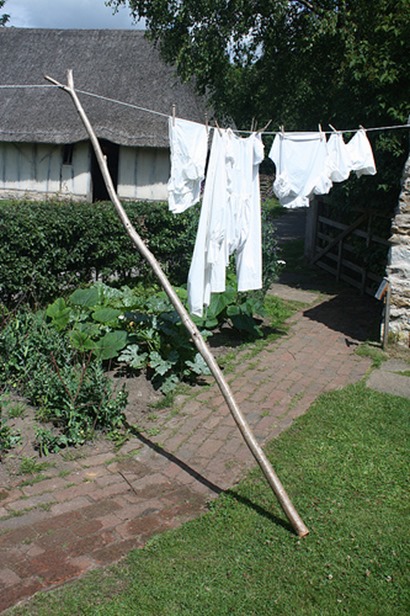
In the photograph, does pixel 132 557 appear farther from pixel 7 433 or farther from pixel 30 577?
pixel 7 433

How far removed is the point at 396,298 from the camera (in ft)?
24.2

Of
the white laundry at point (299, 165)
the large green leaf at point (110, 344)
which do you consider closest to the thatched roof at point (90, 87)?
the white laundry at point (299, 165)

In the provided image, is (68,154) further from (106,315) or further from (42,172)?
(106,315)

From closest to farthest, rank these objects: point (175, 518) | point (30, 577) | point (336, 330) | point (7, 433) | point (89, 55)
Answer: point (30, 577)
point (175, 518)
point (7, 433)
point (336, 330)
point (89, 55)

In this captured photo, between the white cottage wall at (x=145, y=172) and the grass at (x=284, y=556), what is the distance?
15.0 meters

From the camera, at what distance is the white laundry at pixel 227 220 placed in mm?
5176

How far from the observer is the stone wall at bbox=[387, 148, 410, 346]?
7.27 metres

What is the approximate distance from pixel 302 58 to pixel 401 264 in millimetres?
5565

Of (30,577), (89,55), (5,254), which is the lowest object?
(30,577)

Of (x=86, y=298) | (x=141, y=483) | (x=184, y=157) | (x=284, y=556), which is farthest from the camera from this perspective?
(x=86, y=298)

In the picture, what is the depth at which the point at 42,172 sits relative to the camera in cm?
1983

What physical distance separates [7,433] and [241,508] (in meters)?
1.92

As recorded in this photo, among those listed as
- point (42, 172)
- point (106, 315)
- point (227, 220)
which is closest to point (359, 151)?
point (227, 220)

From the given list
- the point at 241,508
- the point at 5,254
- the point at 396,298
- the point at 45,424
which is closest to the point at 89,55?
the point at 5,254
